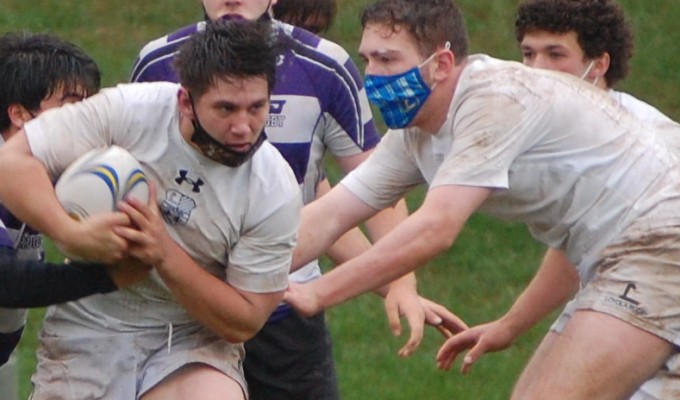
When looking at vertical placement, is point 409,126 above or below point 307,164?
above

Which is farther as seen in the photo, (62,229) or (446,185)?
(446,185)

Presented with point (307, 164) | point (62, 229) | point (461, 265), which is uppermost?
point (62, 229)

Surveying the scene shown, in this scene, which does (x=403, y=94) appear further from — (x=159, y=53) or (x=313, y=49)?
(x=159, y=53)

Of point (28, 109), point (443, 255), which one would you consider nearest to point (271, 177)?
point (28, 109)

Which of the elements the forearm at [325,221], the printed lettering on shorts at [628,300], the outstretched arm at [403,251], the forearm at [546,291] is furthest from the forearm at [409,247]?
the forearm at [546,291]

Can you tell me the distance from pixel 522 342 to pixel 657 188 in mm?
4162

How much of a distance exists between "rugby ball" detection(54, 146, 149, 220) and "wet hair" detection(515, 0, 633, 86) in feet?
7.11

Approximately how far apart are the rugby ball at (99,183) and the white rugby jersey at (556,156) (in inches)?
37.2

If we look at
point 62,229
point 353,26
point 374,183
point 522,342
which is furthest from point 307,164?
point 353,26

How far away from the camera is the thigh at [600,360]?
5.56 metres

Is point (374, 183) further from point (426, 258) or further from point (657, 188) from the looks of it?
point (657, 188)

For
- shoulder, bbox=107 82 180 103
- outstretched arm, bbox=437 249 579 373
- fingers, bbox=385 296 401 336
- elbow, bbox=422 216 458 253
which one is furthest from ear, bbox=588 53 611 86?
shoulder, bbox=107 82 180 103

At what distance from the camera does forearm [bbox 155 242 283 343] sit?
209 inches

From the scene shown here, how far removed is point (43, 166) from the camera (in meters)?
5.32
